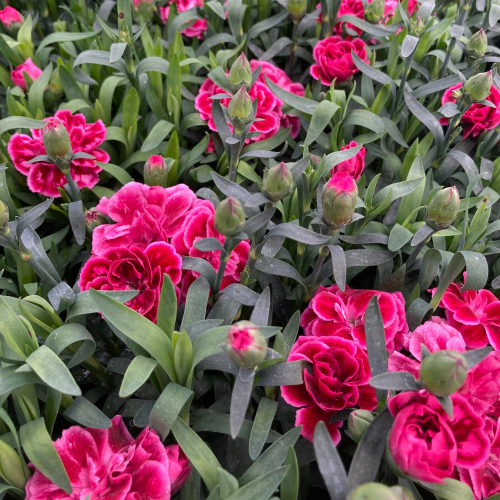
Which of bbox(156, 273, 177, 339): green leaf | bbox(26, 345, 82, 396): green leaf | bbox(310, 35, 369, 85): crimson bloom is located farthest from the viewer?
bbox(310, 35, 369, 85): crimson bloom

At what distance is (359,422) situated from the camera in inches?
27.3

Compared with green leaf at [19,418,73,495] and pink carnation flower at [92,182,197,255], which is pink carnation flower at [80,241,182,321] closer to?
pink carnation flower at [92,182,197,255]

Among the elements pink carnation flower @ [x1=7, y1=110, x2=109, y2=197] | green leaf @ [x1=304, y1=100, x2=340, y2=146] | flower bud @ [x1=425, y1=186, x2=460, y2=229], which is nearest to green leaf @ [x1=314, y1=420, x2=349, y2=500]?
flower bud @ [x1=425, y1=186, x2=460, y2=229]

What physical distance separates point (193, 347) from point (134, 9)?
1.03 meters

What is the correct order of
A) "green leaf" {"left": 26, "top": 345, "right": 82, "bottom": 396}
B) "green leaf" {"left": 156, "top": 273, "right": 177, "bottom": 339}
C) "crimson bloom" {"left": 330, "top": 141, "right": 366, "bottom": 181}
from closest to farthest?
1. "green leaf" {"left": 26, "top": 345, "right": 82, "bottom": 396}
2. "green leaf" {"left": 156, "top": 273, "right": 177, "bottom": 339}
3. "crimson bloom" {"left": 330, "top": 141, "right": 366, "bottom": 181}

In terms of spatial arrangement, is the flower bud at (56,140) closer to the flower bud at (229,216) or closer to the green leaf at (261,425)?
the flower bud at (229,216)

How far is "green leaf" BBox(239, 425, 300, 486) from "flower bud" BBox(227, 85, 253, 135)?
0.53 metres

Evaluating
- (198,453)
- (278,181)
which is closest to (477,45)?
(278,181)

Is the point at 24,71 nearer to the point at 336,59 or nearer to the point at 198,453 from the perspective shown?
the point at 336,59

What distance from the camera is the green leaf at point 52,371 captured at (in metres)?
0.65

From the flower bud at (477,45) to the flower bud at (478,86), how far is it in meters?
0.18

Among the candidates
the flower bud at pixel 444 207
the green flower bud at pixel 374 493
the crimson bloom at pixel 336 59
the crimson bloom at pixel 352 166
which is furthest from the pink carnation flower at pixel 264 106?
the green flower bud at pixel 374 493

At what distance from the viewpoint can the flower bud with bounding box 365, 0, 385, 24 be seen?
128 centimetres

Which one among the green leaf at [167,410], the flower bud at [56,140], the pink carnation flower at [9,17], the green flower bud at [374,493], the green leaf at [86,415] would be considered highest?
the pink carnation flower at [9,17]
